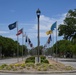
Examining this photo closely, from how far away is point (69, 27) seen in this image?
71312 millimetres

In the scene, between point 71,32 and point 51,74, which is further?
point 71,32

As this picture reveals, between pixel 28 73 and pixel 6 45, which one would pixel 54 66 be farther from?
pixel 6 45

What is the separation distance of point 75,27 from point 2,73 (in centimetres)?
4624

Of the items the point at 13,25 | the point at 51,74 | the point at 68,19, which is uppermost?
the point at 68,19

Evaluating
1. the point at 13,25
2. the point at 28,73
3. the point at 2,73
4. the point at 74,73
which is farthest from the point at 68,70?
the point at 13,25

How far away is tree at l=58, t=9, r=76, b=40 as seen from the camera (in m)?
70.9

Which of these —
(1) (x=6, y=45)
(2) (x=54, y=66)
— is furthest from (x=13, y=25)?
(1) (x=6, y=45)

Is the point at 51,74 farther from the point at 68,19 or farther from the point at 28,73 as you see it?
the point at 68,19

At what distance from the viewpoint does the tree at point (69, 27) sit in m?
70.9

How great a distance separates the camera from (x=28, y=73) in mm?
25344

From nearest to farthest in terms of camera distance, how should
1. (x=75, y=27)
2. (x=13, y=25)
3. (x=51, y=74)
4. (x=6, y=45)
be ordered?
(x=51, y=74), (x=13, y=25), (x=75, y=27), (x=6, y=45)

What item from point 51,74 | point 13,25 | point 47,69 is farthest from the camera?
point 13,25

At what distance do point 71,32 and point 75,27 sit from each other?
193 centimetres

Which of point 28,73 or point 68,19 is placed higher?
point 68,19
